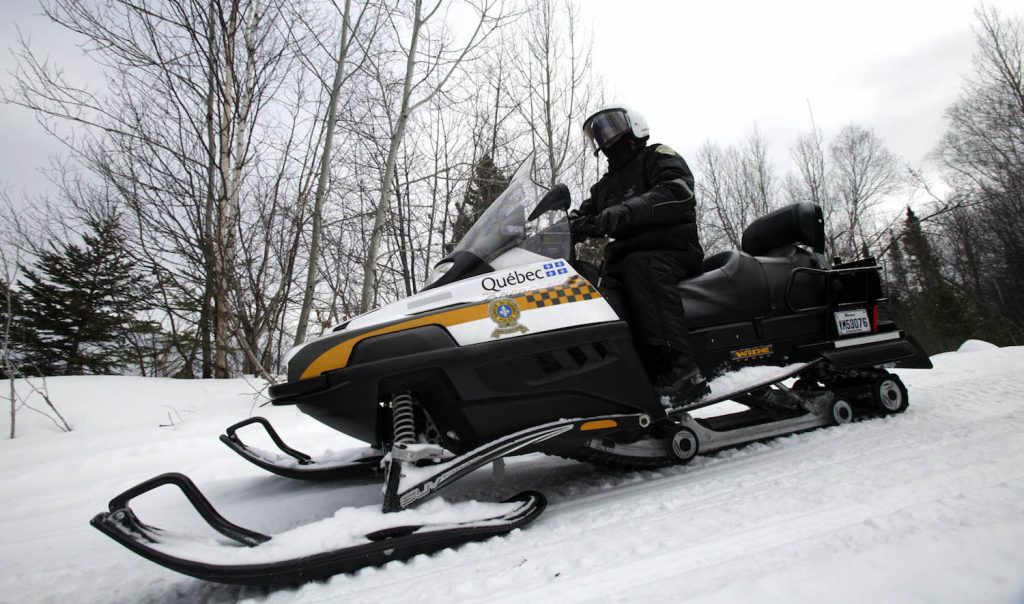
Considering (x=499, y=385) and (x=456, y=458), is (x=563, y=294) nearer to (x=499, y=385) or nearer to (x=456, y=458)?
(x=499, y=385)

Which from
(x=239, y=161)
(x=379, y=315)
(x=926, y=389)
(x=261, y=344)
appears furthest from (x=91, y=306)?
(x=926, y=389)

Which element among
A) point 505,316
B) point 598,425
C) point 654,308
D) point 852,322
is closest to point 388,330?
point 505,316

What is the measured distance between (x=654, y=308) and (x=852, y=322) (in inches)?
63.7

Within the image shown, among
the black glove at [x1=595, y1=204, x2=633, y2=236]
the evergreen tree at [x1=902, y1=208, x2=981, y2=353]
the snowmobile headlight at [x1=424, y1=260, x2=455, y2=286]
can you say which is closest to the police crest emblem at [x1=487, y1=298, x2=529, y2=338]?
the snowmobile headlight at [x1=424, y1=260, x2=455, y2=286]

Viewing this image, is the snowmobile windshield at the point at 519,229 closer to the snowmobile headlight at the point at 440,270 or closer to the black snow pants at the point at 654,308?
the snowmobile headlight at the point at 440,270

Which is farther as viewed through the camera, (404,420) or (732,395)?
(732,395)

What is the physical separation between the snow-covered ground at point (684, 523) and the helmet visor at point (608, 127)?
181cm

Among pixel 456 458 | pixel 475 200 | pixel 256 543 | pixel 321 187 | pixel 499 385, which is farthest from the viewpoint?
pixel 475 200

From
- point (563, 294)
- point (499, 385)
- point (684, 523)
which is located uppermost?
point (563, 294)

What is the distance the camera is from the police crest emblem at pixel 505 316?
196 centimetres

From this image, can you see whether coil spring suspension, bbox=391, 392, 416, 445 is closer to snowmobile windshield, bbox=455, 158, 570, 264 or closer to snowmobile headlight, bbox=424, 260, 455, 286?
snowmobile headlight, bbox=424, 260, 455, 286

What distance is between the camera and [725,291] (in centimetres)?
264

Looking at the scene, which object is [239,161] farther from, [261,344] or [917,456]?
[917,456]

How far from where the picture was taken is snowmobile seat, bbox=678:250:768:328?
2.54 m
